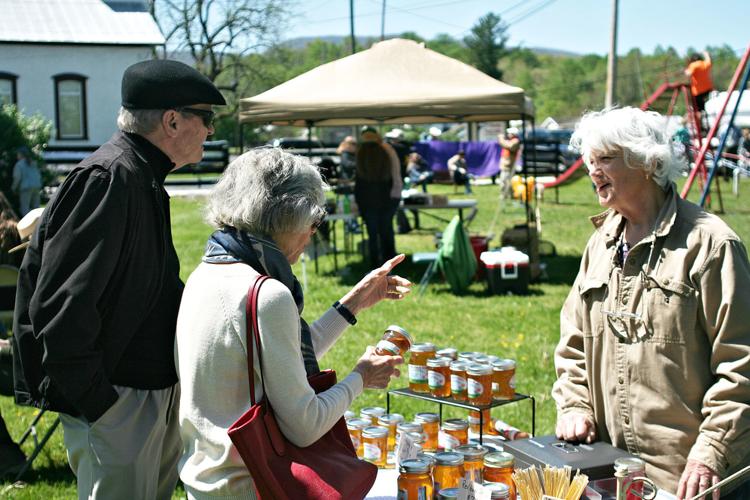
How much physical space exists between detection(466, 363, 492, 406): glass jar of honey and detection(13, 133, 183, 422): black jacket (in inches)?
42.8

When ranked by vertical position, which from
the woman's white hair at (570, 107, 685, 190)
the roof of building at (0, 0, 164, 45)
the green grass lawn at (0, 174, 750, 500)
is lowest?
the green grass lawn at (0, 174, 750, 500)

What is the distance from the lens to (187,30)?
45188 mm

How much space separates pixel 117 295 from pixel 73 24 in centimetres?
3164

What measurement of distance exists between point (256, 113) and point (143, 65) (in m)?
7.82

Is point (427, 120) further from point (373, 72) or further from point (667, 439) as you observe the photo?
point (667, 439)

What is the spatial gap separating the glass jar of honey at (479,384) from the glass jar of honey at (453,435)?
0.33 feet

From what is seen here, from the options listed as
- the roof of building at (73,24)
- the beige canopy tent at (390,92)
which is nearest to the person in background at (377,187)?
the beige canopy tent at (390,92)

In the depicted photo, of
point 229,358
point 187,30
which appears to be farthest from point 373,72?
point 187,30

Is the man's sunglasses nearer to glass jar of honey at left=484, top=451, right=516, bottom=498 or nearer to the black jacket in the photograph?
the black jacket

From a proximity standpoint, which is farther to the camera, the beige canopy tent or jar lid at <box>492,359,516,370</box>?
the beige canopy tent

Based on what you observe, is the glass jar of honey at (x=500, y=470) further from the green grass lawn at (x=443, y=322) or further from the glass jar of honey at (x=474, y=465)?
the green grass lawn at (x=443, y=322)

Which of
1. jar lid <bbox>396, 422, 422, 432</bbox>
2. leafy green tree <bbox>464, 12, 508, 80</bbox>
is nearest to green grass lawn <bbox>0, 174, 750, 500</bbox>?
jar lid <bbox>396, 422, 422, 432</bbox>

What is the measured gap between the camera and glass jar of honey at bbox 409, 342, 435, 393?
352 centimetres

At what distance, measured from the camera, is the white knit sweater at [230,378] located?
2.20 metres
